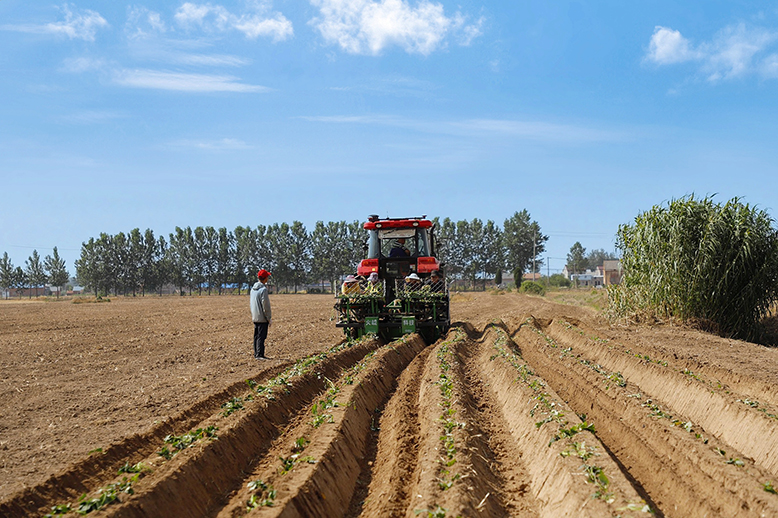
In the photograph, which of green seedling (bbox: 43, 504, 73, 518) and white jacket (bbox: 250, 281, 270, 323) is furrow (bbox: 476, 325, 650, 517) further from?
white jacket (bbox: 250, 281, 270, 323)

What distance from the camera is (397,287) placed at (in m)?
15.4

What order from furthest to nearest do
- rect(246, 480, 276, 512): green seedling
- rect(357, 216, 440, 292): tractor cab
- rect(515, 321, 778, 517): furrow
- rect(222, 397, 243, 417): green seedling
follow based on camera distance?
rect(357, 216, 440, 292): tractor cab → rect(222, 397, 243, 417): green seedling → rect(515, 321, 778, 517): furrow → rect(246, 480, 276, 512): green seedling

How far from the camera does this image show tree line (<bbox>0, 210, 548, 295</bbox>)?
82.1 meters

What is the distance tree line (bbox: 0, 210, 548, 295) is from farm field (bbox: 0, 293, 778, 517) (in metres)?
71.3

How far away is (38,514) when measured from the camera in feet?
14.7

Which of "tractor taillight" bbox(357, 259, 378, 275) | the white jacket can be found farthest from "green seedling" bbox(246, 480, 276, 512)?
"tractor taillight" bbox(357, 259, 378, 275)

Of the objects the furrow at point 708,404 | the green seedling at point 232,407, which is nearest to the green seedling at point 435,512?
the green seedling at point 232,407

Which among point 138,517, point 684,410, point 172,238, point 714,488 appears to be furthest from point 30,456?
point 172,238

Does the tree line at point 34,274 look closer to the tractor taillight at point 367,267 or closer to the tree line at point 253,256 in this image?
the tree line at point 253,256

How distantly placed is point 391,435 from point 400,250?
30.3 feet

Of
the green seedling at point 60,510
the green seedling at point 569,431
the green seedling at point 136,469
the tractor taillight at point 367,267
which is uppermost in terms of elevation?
the tractor taillight at point 367,267

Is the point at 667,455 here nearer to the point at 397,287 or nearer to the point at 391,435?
the point at 391,435

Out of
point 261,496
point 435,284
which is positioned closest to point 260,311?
point 435,284

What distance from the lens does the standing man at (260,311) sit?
1235 centimetres
